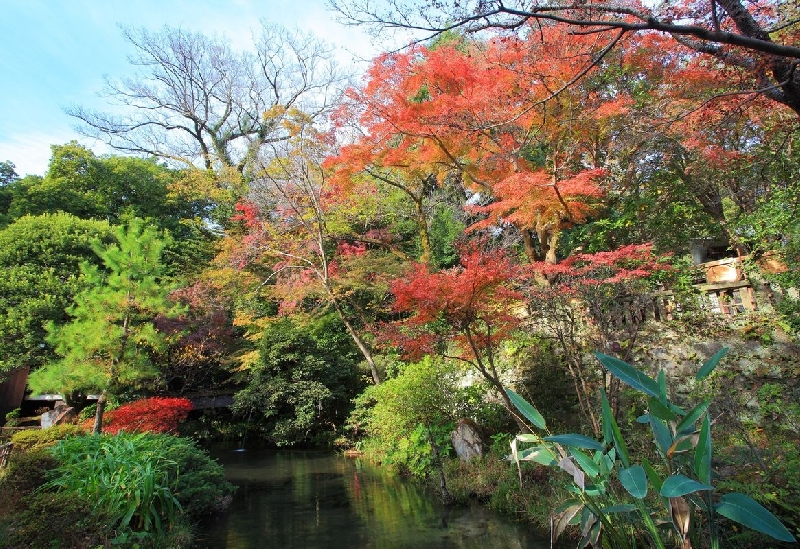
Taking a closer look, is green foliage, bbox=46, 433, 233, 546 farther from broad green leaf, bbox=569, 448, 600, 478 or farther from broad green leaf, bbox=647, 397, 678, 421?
broad green leaf, bbox=647, 397, 678, 421

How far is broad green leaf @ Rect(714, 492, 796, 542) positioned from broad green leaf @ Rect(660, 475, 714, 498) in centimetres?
14

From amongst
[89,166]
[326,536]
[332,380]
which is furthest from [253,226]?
[326,536]

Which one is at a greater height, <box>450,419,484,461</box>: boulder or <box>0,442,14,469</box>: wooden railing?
<box>0,442,14,469</box>: wooden railing

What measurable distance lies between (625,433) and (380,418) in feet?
12.5

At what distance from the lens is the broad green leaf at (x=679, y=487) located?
162 cm

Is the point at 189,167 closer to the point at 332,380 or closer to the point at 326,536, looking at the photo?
the point at 332,380

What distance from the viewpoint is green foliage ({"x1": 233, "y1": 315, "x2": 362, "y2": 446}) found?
33.3ft

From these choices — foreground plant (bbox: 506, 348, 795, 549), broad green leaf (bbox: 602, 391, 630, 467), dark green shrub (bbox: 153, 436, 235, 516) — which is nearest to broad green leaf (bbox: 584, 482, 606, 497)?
foreground plant (bbox: 506, 348, 795, 549)

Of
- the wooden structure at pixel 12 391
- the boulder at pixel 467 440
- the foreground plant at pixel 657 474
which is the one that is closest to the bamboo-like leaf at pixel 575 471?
the foreground plant at pixel 657 474

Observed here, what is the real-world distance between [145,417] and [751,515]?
808 centimetres

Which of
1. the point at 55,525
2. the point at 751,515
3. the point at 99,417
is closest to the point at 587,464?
the point at 751,515

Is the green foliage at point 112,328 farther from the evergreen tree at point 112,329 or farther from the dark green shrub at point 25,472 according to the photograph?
the dark green shrub at point 25,472

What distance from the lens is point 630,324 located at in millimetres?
5223

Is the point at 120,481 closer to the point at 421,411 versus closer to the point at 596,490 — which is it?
Answer: the point at 421,411
